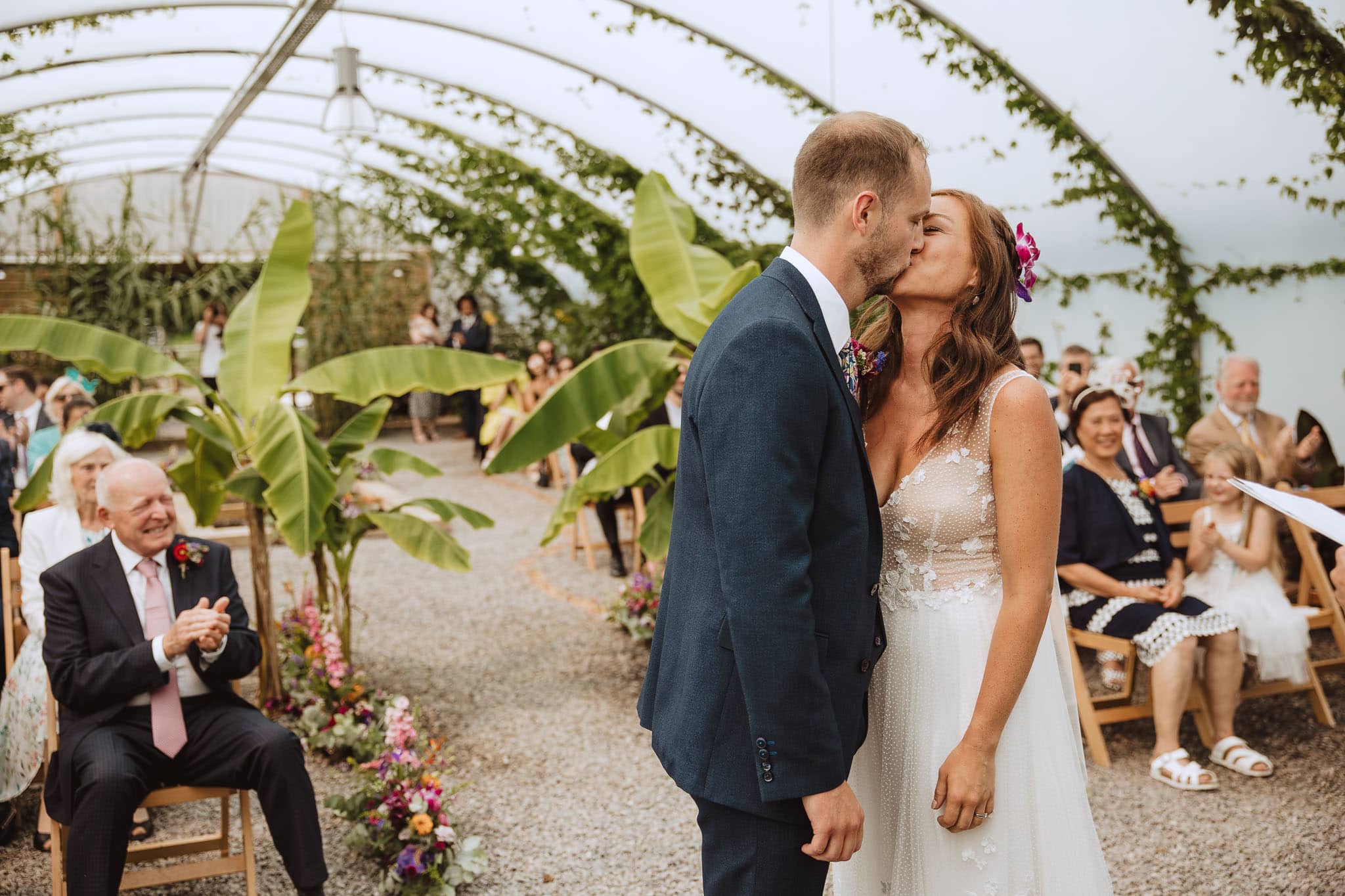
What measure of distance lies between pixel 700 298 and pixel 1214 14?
3.49 meters

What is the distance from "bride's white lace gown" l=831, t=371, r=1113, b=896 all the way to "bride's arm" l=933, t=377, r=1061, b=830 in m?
0.08

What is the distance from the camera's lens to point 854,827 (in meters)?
1.97

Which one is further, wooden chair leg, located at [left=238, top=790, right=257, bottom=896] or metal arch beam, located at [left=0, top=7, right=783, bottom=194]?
metal arch beam, located at [left=0, top=7, right=783, bottom=194]

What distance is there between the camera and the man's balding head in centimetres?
394

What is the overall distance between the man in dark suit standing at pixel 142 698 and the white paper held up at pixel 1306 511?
3.13 metres

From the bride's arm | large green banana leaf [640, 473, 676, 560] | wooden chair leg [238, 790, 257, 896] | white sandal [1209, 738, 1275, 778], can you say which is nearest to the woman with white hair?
wooden chair leg [238, 790, 257, 896]

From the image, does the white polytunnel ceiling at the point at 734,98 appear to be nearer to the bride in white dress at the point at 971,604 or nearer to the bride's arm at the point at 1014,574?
the bride in white dress at the point at 971,604

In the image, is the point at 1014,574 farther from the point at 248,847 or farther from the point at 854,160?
the point at 248,847

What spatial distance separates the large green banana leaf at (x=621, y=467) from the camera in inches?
A: 219

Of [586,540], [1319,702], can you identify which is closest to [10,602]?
[586,540]

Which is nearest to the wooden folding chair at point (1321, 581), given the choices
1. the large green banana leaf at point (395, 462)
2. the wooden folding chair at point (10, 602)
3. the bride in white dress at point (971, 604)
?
the bride in white dress at point (971, 604)

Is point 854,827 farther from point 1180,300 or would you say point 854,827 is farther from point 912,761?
point 1180,300

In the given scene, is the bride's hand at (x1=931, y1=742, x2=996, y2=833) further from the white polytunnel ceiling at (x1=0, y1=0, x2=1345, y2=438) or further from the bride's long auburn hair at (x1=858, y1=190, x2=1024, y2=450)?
the white polytunnel ceiling at (x1=0, y1=0, x2=1345, y2=438)

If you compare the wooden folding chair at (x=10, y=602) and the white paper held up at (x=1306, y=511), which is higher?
the white paper held up at (x=1306, y=511)
